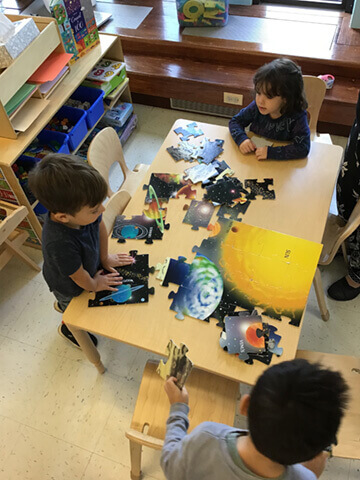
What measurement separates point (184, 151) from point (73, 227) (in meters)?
0.84

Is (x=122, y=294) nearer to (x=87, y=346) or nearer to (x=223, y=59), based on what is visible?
(x=87, y=346)

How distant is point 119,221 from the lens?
1794 millimetres

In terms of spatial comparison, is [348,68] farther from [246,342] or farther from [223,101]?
[246,342]

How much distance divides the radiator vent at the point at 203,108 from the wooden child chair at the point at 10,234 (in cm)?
194

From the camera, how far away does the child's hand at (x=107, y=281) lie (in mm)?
1565

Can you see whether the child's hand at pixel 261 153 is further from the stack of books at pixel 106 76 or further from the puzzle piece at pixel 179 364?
the stack of books at pixel 106 76

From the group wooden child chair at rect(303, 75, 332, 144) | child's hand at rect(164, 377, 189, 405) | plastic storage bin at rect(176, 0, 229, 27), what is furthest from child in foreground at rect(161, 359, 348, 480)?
plastic storage bin at rect(176, 0, 229, 27)

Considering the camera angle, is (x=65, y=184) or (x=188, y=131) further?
(x=188, y=131)

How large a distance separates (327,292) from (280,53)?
2116mm

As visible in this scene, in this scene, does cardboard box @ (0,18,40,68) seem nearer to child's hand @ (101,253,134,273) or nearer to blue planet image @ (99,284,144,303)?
child's hand @ (101,253,134,273)

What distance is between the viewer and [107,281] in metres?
1.57

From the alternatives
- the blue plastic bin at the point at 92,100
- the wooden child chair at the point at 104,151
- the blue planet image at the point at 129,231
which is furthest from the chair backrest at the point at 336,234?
the blue plastic bin at the point at 92,100

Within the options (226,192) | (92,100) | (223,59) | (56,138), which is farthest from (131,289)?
(223,59)

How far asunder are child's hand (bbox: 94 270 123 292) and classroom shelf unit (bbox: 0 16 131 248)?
3.12 feet
